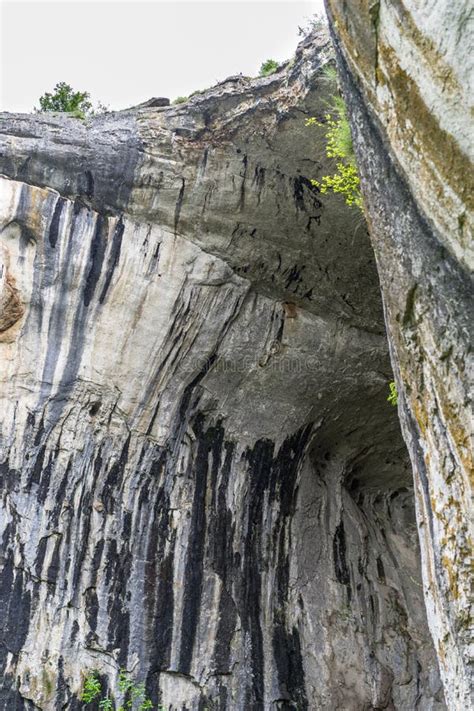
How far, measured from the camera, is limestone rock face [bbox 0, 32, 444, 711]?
8117 millimetres

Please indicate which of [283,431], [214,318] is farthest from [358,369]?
[214,318]

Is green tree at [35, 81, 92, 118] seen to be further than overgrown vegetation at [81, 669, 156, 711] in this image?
Yes

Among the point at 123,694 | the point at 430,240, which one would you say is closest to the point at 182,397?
the point at 123,694

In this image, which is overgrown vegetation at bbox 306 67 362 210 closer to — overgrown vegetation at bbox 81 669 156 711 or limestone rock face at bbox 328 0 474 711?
limestone rock face at bbox 328 0 474 711

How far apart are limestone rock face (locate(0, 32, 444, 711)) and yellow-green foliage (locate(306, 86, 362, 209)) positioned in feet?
0.62

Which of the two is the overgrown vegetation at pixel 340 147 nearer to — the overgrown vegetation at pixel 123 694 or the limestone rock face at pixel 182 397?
the limestone rock face at pixel 182 397

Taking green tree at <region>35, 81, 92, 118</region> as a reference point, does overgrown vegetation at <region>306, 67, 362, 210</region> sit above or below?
below

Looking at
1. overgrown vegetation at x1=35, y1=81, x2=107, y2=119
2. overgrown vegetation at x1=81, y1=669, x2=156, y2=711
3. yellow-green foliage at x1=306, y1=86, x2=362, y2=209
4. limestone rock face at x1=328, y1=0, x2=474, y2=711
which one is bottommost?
overgrown vegetation at x1=81, y1=669, x2=156, y2=711

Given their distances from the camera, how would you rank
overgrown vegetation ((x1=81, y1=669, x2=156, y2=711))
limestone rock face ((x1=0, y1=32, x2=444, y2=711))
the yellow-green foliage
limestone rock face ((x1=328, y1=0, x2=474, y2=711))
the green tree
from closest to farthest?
limestone rock face ((x1=328, y1=0, x2=474, y2=711)) → the yellow-green foliage → overgrown vegetation ((x1=81, y1=669, x2=156, y2=711)) → limestone rock face ((x1=0, y1=32, x2=444, y2=711)) → the green tree

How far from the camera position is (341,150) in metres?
7.16

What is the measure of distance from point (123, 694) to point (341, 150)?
5.74 metres

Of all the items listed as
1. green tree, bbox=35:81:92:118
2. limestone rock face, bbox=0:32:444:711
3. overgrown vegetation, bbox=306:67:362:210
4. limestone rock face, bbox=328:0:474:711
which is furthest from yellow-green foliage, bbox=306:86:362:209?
green tree, bbox=35:81:92:118

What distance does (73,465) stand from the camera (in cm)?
839

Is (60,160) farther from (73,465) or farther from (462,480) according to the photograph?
(462,480)
